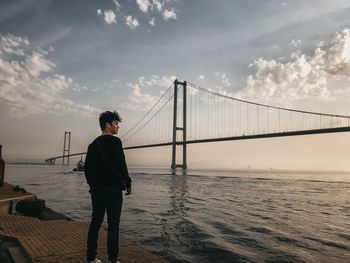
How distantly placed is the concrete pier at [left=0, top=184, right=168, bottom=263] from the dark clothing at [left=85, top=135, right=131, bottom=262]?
437 millimetres

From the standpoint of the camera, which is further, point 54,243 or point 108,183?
point 54,243

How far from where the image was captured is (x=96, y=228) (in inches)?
139

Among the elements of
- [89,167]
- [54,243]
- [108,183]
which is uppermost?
[89,167]

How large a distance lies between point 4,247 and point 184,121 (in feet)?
215

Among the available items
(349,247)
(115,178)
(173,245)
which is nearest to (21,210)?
(173,245)

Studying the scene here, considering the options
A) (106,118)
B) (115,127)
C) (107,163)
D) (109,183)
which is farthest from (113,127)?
(109,183)

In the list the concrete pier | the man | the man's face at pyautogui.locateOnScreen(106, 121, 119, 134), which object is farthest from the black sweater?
the concrete pier

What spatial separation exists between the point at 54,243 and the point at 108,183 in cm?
163

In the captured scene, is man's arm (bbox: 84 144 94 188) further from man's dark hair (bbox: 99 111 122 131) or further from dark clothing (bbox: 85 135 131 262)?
man's dark hair (bbox: 99 111 122 131)

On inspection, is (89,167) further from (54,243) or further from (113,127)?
(54,243)

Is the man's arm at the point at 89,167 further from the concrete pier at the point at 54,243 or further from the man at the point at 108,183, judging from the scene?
the concrete pier at the point at 54,243

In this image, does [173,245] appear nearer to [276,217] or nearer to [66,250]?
[66,250]

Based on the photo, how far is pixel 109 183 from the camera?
3410 mm

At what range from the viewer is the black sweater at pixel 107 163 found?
3416mm
